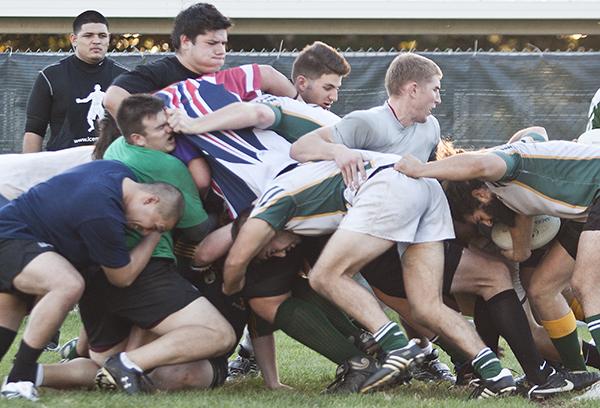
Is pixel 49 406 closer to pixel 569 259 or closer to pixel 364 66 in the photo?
pixel 569 259

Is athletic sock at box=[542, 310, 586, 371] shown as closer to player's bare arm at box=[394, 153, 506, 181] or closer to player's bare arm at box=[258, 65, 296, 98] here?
player's bare arm at box=[394, 153, 506, 181]

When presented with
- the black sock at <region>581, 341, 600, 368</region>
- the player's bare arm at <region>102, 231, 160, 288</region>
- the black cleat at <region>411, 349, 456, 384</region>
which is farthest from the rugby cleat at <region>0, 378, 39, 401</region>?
the black sock at <region>581, 341, 600, 368</region>

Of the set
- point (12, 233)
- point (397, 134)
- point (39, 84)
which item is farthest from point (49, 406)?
point (39, 84)

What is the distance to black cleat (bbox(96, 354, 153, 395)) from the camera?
5.64 meters

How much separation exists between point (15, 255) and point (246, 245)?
115 cm

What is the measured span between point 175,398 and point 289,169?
1389mm

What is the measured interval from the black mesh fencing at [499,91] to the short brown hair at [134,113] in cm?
416

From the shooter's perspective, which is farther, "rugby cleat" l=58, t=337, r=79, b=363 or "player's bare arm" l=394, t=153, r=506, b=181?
"rugby cleat" l=58, t=337, r=79, b=363

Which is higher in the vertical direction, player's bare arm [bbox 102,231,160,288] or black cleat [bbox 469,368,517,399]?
player's bare arm [bbox 102,231,160,288]

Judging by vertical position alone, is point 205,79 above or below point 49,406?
above

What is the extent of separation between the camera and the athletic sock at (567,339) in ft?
20.7

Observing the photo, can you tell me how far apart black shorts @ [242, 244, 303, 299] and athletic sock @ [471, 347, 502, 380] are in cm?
112

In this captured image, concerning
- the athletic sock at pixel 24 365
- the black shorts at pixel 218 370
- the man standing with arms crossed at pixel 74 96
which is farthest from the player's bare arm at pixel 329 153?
the man standing with arms crossed at pixel 74 96

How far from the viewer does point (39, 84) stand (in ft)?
27.7
